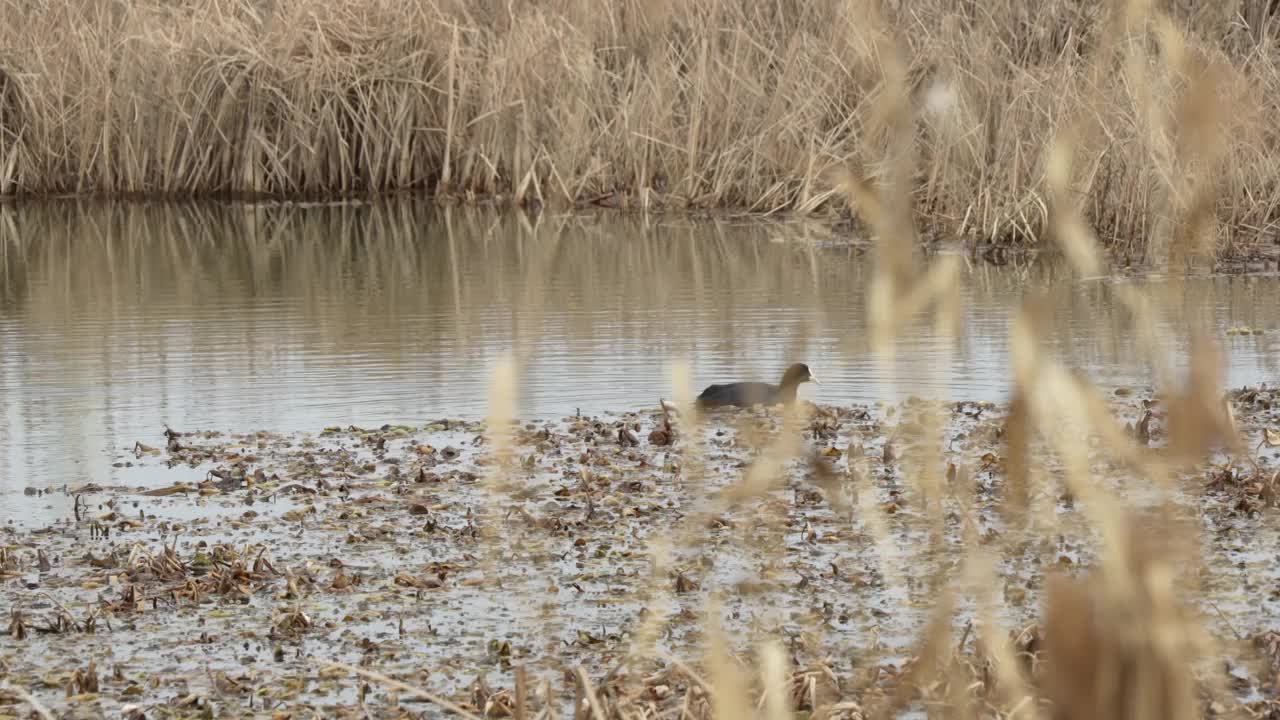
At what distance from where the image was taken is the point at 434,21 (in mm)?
18531

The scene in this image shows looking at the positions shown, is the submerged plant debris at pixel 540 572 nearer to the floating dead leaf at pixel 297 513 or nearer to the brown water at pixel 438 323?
the floating dead leaf at pixel 297 513

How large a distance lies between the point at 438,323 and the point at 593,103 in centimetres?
587

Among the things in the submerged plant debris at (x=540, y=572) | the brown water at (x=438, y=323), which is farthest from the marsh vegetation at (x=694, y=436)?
the brown water at (x=438, y=323)

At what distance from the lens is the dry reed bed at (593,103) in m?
13.5

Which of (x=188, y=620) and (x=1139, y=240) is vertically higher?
(x=1139, y=240)

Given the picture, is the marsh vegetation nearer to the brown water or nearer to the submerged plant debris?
the submerged plant debris

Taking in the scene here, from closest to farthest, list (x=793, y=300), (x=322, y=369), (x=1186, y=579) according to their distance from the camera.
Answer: (x=1186, y=579) < (x=322, y=369) < (x=793, y=300)

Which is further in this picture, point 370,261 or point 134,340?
point 370,261

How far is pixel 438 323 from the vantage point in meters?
11.5

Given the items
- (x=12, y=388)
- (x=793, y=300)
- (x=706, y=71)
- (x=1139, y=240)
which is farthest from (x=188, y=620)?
(x=706, y=71)

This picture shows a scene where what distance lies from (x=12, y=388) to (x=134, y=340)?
5.24ft

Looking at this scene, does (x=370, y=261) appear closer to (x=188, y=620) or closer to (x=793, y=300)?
(x=793, y=300)

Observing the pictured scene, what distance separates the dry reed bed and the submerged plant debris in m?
5.44

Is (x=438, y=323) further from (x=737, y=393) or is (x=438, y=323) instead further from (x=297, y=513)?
→ (x=297, y=513)
